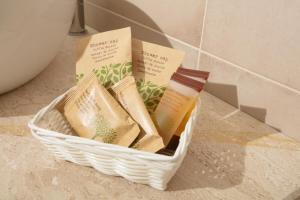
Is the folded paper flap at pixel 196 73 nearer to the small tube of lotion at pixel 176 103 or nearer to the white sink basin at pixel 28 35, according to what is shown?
the small tube of lotion at pixel 176 103

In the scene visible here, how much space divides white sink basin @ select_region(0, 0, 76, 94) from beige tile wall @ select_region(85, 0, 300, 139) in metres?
0.17

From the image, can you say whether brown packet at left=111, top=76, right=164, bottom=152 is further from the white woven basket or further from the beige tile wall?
the beige tile wall

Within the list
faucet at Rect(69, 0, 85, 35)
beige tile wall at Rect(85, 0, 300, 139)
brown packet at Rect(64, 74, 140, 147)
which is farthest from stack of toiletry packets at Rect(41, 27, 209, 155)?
faucet at Rect(69, 0, 85, 35)

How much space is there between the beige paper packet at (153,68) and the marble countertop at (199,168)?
0.09 m

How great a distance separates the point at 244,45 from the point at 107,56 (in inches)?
7.8

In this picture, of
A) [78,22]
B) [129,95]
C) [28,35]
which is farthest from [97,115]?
[78,22]

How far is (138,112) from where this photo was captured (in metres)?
0.42

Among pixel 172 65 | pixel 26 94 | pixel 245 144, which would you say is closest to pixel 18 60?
pixel 26 94

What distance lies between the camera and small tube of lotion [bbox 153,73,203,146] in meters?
0.42

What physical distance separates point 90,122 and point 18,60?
16 cm

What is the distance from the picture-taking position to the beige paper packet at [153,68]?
0.45m

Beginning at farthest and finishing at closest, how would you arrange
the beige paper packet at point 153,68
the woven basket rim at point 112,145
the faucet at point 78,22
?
the faucet at point 78,22, the beige paper packet at point 153,68, the woven basket rim at point 112,145

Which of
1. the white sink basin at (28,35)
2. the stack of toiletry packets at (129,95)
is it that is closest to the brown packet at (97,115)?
the stack of toiletry packets at (129,95)

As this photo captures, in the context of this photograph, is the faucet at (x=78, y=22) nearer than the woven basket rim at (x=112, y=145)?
No
